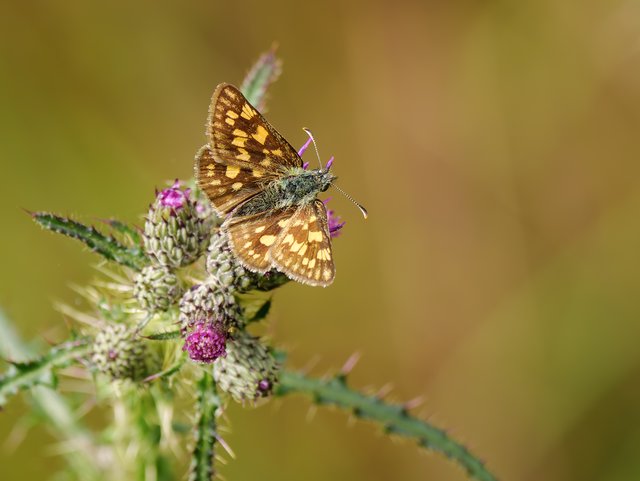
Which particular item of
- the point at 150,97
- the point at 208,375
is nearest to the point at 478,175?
the point at 150,97

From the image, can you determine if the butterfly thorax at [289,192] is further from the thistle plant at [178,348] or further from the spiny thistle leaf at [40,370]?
the spiny thistle leaf at [40,370]

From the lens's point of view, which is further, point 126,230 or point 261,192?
point 261,192

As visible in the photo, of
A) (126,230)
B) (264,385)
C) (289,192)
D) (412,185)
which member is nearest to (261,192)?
(289,192)

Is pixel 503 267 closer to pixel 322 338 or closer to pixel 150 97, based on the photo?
pixel 322 338

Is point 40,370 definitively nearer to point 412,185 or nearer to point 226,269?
point 226,269

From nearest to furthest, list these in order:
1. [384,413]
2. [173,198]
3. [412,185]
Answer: [173,198] → [384,413] → [412,185]

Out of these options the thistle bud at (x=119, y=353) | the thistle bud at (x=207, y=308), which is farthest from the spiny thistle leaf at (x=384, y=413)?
the thistle bud at (x=119, y=353)

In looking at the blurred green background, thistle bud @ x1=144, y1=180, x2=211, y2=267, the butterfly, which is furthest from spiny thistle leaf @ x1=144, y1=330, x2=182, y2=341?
the blurred green background

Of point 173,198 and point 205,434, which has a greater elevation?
point 173,198
